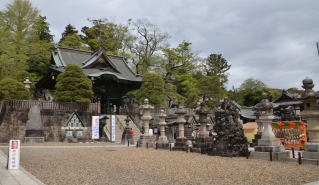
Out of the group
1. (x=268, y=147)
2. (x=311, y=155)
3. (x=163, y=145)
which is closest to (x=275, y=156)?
(x=268, y=147)

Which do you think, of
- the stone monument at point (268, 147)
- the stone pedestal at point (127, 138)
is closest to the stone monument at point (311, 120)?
the stone monument at point (268, 147)

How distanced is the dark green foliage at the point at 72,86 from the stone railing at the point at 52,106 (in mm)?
608

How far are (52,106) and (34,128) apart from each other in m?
3.30

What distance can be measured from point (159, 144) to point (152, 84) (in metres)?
15.1

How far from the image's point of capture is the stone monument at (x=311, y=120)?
9.95 m

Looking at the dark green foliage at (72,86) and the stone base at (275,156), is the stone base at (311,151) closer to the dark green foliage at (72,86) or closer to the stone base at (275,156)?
the stone base at (275,156)

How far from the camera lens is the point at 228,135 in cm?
1303

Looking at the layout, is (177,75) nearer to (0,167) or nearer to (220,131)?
(220,131)

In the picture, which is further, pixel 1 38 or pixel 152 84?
pixel 152 84

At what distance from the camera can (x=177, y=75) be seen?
4231 centimetres

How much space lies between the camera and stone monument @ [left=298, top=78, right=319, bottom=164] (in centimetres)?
995

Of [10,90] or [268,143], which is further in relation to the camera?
[10,90]

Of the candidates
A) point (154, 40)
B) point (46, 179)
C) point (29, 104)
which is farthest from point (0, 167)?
point (154, 40)

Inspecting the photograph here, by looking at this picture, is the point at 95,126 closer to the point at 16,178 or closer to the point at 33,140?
the point at 33,140
